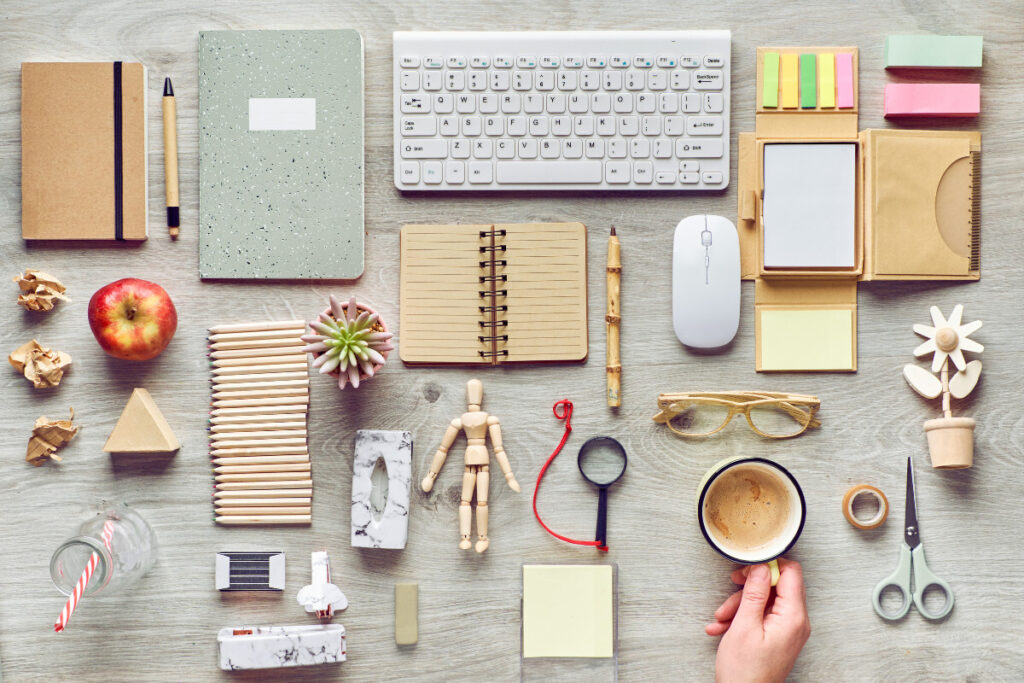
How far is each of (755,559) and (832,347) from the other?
0.29m

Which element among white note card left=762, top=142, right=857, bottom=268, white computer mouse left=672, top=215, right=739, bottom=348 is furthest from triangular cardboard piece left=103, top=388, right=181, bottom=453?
white note card left=762, top=142, right=857, bottom=268

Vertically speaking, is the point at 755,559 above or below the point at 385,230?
below

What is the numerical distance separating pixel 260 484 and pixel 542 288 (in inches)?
17.7

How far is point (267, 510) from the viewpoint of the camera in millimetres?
967

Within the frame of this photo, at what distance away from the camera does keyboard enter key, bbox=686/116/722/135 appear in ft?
3.13

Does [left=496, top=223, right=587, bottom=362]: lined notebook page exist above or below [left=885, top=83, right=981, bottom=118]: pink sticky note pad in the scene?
below

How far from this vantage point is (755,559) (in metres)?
0.92

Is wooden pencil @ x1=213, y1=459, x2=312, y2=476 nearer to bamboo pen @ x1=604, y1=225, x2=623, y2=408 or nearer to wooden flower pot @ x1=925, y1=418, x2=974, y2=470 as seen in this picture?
bamboo pen @ x1=604, y1=225, x2=623, y2=408

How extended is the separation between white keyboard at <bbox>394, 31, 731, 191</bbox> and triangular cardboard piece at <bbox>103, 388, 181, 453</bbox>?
44cm

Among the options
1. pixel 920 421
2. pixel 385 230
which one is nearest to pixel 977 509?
pixel 920 421

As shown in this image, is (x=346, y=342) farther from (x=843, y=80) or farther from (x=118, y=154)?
(x=843, y=80)

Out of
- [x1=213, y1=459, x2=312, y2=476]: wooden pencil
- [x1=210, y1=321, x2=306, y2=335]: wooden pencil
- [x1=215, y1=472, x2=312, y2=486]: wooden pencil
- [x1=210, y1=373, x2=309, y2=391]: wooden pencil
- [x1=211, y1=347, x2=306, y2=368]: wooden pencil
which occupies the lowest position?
[x1=215, y1=472, x2=312, y2=486]: wooden pencil

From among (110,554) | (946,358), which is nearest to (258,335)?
(110,554)

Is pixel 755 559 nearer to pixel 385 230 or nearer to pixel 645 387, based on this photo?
pixel 645 387
